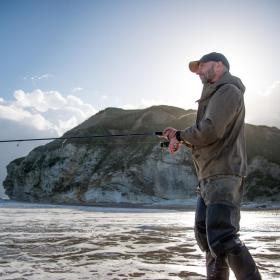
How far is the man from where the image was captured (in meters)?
3.17

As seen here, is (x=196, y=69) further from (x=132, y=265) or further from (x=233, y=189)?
(x=132, y=265)

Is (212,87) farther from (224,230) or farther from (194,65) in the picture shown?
(224,230)

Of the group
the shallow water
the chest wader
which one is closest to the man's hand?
the chest wader

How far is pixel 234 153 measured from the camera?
341 cm

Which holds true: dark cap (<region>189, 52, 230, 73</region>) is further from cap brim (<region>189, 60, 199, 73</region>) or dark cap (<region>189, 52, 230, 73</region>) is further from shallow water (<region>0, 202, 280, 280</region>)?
shallow water (<region>0, 202, 280, 280</region>)

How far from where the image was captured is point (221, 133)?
3.36 metres

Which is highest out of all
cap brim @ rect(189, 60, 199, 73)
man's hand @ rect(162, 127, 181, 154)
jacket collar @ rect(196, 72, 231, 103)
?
cap brim @ rect(189, 60, 199, 73)

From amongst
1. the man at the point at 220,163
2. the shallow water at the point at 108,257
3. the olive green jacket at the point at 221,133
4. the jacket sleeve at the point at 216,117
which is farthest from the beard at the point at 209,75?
the shallow water at the point at 108,257

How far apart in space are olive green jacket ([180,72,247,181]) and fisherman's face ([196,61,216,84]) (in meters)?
0.14

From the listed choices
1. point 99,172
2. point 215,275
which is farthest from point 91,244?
point 99,172

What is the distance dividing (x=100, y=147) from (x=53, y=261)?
53.6m

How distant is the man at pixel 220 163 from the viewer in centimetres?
317

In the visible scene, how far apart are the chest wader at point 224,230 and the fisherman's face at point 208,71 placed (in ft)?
2.93

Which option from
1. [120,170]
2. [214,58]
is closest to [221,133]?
[214,58]
